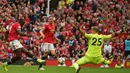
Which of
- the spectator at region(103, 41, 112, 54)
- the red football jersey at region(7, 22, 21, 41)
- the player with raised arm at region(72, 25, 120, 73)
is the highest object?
the red football jersey at region(7, 22, 21, 41)

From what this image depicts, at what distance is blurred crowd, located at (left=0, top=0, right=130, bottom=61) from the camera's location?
102ft

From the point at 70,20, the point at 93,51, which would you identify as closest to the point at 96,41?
the point at 93,51

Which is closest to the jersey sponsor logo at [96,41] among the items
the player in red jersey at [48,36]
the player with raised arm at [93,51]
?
the player with raised arm at [93,51]

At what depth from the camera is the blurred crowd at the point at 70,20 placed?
1224 inches

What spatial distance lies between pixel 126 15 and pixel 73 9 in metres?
3.68

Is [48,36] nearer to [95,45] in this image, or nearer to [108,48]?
[95,45]

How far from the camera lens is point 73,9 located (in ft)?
115

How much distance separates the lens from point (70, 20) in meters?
33.6

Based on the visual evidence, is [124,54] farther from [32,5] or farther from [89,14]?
[32,5]

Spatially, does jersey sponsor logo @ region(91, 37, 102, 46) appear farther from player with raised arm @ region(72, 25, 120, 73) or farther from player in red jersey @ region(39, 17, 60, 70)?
player in red jersey @ region(39, 17, 60, 70)

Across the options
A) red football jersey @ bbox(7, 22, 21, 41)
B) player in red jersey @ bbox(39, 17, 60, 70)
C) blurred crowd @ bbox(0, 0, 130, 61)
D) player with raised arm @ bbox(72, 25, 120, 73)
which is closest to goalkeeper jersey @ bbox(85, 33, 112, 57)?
player with raised arm @ bbox(72, 25, 120, 73)

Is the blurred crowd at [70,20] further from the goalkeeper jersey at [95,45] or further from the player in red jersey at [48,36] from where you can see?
the goalkeeper jersey at [95,45]

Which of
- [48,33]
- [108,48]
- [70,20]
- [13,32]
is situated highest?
[13,32]

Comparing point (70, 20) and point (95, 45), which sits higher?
point (70, 20)
